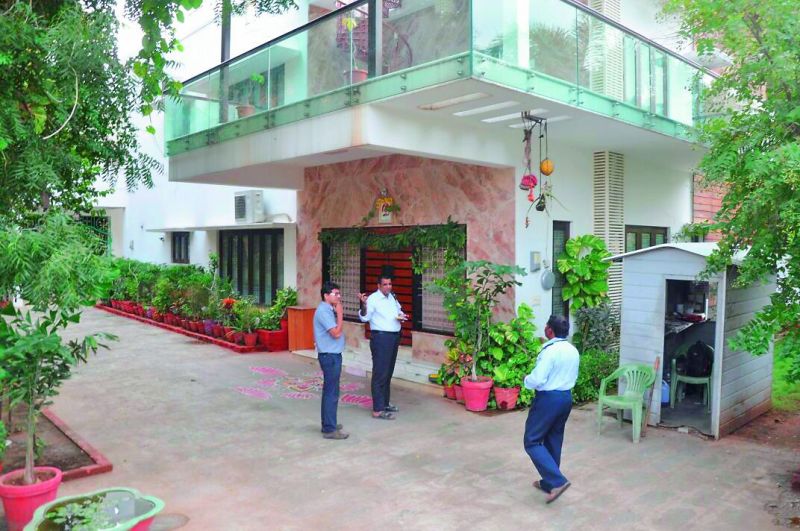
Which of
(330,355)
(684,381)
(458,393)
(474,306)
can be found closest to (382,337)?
(330,355)

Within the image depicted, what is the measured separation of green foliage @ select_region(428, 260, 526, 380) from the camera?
316 inches

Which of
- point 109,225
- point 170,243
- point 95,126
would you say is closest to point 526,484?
point 95,126

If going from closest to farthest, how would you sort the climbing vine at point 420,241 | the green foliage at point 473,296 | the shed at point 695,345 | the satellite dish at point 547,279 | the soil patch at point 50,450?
the soil patch at point 50,450, the shed at point 695,345, the green foliage at point 473,296, the satellite dish at point 547,279, the climbing vine at point 420,241

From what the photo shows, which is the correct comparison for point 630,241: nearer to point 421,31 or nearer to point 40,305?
point 421,31

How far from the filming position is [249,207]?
1421 centimetres

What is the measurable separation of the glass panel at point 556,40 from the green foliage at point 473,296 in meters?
2.49

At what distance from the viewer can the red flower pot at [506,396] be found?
7871mm

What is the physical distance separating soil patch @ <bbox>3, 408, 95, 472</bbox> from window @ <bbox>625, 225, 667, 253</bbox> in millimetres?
8846

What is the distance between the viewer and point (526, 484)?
17.9ft

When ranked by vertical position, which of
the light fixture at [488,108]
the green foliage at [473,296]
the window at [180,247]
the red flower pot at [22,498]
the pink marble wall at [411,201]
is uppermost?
the light fixture at [488,108]

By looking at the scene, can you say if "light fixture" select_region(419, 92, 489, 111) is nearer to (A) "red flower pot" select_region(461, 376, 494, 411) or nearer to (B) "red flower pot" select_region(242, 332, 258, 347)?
(A) "red flower pot" select_region(461, 376, 494, 411)

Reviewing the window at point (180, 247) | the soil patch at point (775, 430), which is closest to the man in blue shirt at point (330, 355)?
the soil patch at point (775, 430)

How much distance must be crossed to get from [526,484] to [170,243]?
1713 cm

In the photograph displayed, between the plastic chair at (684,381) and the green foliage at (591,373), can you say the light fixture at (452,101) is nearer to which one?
the green foliage at (591,373)
